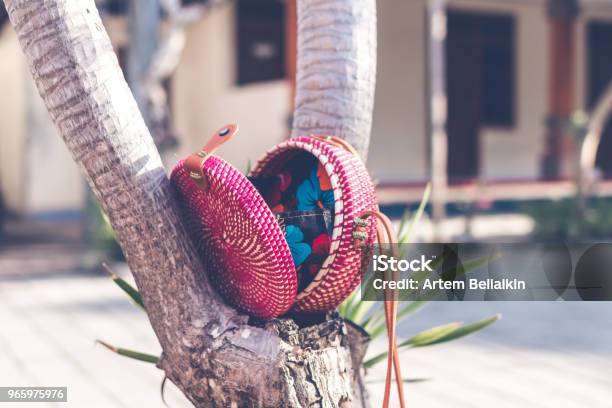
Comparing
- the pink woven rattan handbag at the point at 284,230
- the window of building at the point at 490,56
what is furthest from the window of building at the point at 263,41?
the pink woven rattan handbag at the point at 284,230

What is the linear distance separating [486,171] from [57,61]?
452 inches

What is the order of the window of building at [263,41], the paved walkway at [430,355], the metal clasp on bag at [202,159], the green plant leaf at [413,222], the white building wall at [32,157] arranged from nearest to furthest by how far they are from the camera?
the metal clasp on bag at [202,159]
the green plant leaf at [413,222]
the paved walkway at [430,355]
the window of building at [263,41]
the white building wall at [32,157]

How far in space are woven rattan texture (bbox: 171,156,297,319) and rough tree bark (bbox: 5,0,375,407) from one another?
1.7 inches

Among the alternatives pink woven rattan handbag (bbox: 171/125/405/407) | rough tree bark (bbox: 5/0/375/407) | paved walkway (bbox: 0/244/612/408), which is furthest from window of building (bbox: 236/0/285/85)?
rough tree bark (bbox: 5/0/375/407)

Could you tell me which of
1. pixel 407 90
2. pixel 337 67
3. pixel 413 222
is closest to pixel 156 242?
pixel 337 67

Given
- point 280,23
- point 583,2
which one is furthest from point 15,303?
point 583,2

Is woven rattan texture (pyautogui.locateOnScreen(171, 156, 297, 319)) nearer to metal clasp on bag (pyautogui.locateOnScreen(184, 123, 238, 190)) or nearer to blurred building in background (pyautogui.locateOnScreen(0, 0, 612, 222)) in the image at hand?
metal clasp on bag (pyautogui.locateOnScreen(184, 123, 238, 190))

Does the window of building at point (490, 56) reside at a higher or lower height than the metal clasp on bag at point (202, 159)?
higher

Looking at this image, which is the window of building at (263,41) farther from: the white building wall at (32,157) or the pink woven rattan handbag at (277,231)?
the pink woven rattan handbag at (277,231)

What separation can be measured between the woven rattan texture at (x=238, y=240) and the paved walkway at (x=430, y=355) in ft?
5.94

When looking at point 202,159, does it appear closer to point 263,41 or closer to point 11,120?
point 263,41

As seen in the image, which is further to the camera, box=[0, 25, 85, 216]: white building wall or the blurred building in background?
box=[0, 25, 85, 216]: white building wall

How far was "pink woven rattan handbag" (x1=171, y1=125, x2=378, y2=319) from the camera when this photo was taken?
5.62ft

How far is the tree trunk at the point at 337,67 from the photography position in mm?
2113
